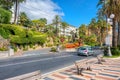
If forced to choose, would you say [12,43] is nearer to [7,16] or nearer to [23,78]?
[7,16]

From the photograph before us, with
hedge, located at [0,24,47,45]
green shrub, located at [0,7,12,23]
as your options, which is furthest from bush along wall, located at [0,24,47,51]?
green shrub, located at [0,7,12,23]

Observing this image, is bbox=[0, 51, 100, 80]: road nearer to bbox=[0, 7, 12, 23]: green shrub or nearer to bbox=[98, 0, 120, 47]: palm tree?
bbox=[98, 0, 120, 47]: palm tree

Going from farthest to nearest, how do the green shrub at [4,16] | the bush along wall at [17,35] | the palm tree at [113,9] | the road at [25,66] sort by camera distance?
1. the green shrub at [4,16]
2. the bush along wall at [17,35]
3. the palm tree at [113,9]
4. the road at [25,66]

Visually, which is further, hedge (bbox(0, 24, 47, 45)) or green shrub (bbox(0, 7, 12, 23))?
green shrub (bbox(0, 7, 12, 23))

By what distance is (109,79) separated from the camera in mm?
11750

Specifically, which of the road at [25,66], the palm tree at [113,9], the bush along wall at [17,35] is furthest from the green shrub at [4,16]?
the road at [25,66]

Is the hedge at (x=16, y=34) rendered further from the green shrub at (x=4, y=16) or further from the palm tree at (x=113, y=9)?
the palm tree at (x=113, y=9)

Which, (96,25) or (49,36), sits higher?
(96,25)

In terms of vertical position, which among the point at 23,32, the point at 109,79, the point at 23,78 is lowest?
the point at 109,79

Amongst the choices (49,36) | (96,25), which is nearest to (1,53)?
(49,36)

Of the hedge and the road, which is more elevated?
the hedge

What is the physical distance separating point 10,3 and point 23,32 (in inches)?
550

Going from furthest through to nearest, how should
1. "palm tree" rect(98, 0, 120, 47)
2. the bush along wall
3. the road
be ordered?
the bush along wall
"palm tree" rect(98, 0, 120, 47)
the road

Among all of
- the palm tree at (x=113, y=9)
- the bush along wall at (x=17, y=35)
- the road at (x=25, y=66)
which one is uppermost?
the palm tree at (x=113, y=9)
